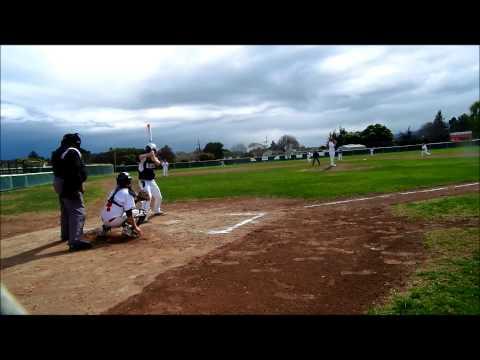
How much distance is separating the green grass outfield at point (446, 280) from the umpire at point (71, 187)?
3632mm

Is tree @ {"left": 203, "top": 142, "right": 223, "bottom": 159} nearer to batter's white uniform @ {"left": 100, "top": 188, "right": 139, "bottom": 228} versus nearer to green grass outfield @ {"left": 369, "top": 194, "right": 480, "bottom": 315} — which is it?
batter's white uniform @ {"left": 100, "top": 188, "right": 139, "bottom": 228}

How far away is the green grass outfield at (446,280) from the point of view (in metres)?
3.14

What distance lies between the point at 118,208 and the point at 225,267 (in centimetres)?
249

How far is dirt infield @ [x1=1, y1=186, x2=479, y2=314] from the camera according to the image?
3.53 m

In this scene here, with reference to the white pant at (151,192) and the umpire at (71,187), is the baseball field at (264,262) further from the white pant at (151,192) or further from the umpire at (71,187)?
the white pant at (151,192)

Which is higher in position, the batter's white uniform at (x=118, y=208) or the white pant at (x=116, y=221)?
the batter's white uniform at (x=118, y=208)

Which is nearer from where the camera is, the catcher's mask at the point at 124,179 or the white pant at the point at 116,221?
the catcher's mask at the point at 124,179

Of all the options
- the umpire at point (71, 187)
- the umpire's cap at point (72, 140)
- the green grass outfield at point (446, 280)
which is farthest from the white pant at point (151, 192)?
the green grass outfield at point (446, 280)

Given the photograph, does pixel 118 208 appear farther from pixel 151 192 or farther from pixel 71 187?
pixel 151 192
